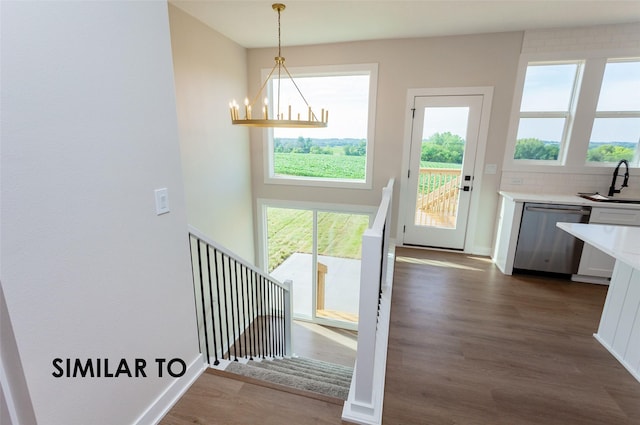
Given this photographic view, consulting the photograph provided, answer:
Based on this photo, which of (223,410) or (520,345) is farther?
(520,345)

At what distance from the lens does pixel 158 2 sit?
140 centimetres

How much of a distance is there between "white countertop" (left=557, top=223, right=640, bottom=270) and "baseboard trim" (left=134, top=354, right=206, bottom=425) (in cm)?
256

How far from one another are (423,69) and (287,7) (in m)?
1.91

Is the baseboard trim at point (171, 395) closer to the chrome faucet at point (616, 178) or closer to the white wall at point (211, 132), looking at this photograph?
the white wall at point (211, 132)

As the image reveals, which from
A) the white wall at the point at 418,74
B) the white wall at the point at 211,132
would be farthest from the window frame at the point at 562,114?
the white wall at the point at 211,132

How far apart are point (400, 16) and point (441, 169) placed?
192 centimetres

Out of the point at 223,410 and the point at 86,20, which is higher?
the point at 86,20

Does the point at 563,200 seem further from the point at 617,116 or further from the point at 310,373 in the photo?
the point at 310,373

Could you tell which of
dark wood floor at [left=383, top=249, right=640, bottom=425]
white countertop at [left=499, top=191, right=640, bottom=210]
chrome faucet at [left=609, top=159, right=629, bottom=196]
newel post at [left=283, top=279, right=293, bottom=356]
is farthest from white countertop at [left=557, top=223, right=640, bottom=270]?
newel post at [left=283, top=279, right=293, bottom=356]

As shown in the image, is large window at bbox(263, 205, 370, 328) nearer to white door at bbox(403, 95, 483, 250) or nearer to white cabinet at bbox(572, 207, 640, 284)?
white door at bbox(403, 95, 483, 250)

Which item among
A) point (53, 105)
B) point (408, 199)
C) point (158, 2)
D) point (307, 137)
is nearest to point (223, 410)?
point (53, 105)

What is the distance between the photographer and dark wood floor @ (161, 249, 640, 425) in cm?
166

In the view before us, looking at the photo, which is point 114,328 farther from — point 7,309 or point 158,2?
point 158,2

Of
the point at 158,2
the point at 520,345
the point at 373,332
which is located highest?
the point at 158,2
